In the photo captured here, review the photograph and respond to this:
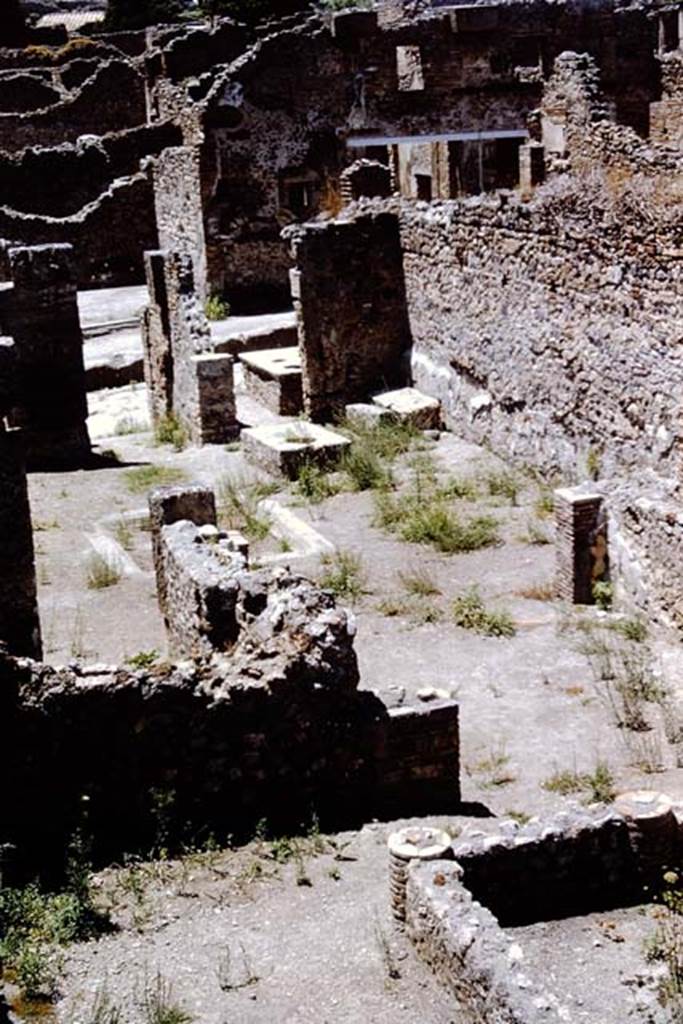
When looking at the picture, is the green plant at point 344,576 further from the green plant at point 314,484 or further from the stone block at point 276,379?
the stone block at point 276,379

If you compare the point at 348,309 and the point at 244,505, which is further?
the point at 348,309

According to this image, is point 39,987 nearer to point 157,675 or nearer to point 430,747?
point 157,675

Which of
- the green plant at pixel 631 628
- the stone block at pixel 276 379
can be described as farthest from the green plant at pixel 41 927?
the stone block at pixel 276 379

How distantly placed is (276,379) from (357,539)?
5.26m

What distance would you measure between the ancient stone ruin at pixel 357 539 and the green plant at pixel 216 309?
71 millimetres

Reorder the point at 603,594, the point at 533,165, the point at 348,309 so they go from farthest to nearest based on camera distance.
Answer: the point at 533,165 → the point at 348,309 → the point at 603,594

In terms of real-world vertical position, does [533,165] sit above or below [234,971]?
above

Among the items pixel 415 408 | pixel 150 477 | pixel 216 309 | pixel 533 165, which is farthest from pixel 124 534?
pixel 216 309

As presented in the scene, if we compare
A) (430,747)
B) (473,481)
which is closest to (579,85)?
(473,481)

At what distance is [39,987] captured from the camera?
5836mm

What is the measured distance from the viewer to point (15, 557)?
980cm

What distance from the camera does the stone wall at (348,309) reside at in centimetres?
1789

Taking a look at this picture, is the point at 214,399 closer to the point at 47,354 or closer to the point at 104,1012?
the point at 47,354

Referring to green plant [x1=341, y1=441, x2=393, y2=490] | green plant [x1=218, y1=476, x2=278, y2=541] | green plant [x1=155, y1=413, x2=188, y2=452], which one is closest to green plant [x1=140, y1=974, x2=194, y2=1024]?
green plant [x1=218, y1=476, x2=278, y2=541]
